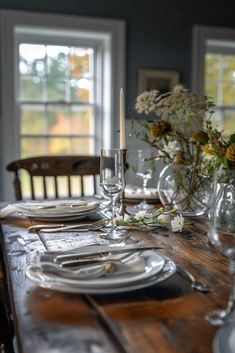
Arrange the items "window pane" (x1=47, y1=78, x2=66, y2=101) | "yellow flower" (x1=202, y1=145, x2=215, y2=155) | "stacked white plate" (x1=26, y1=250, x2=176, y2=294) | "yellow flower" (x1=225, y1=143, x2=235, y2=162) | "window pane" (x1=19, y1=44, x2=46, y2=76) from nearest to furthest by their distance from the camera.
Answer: "stacked white plate" (x1=26, y1=250, x2=176, y2=294) → "yellow flower" (x1=225, y1=143, x2=235, y2=162) → "yellow flower" (x1=202, y1=145, x2=215, y2=155) → "window pane" (x1=19, y1=44, x2=46, y2=76) → "window pane" (x1=47, y1=78, x2=66, y2=101)

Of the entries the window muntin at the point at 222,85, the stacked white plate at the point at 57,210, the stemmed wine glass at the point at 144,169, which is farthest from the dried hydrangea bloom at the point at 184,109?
the window muntin at the point at 222,85

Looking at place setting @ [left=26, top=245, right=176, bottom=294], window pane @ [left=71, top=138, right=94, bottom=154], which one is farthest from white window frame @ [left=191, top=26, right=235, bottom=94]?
place setting @ [left=26, top=245, right=176, bottom=294]

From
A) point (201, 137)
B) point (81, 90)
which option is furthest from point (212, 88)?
point (201, 137)

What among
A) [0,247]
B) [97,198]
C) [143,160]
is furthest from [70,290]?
[97,198]

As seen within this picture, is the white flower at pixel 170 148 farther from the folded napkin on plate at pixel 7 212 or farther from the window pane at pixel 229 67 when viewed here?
the window pane at pixel 229 67

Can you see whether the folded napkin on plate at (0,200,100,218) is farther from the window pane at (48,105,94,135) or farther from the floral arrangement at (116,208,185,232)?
the window pane at (48,105,94,135)

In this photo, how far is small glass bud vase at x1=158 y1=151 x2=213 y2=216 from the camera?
A: 141 centimetres

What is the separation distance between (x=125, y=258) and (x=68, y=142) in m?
2.81

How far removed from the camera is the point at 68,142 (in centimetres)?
362

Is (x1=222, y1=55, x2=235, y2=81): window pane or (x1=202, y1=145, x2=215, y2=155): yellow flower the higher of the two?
(x1=222, y1=55, x2=235, y2=81): window pane

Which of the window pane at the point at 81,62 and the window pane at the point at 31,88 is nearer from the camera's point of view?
the window pane at the point at 31,88

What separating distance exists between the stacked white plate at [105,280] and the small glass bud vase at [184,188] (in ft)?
1.95

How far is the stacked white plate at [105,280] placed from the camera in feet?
2.48

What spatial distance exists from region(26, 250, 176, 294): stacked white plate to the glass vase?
596mm
